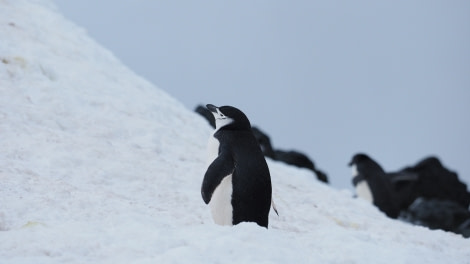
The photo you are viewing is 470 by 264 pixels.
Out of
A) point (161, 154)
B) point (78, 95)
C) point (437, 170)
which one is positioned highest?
point (437, 170)

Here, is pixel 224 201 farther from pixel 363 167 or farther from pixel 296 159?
→ pixel 296 159

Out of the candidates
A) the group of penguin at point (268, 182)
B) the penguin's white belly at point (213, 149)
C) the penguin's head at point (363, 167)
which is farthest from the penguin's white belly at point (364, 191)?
the penguin's white belly at point (213, 149)

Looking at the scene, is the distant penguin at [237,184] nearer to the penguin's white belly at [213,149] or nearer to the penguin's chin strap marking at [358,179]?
the penguin's white belly at [213,149]

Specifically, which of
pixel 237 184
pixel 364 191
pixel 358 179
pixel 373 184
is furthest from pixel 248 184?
pixel 358 179

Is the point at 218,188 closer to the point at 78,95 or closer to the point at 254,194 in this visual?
the point at 254,194

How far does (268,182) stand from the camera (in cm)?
671

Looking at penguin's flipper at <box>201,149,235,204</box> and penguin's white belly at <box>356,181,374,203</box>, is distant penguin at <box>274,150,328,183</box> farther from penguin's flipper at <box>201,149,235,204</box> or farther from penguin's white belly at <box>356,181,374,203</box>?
penguin's flipper at <box>201,149,235,204</box>

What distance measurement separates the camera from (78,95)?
38.3ft

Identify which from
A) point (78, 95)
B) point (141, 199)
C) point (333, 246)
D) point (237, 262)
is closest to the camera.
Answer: point (237, 262)

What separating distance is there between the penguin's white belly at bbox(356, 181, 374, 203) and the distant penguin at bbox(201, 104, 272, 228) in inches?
465

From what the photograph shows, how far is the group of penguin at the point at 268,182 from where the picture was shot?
6.57 meters

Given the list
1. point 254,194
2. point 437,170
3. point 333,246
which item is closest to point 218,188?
point 254,194

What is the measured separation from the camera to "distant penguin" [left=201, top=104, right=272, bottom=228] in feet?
21.5

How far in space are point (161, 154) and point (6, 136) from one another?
2.52 meters
